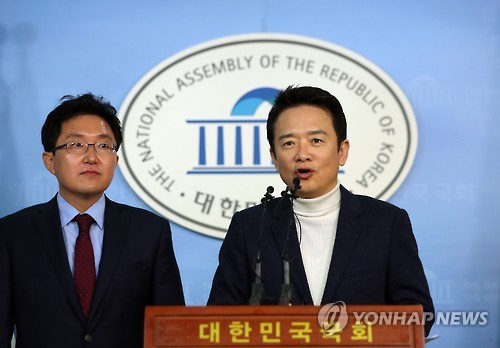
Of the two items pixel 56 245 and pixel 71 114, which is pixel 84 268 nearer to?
pixel 56 245

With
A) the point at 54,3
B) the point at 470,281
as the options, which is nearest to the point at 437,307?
the point at 470,281

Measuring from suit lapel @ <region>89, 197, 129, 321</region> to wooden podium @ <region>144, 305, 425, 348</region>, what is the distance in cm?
57

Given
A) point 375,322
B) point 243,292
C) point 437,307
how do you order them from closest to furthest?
1. point 375,322
2. point 243,292
3. point 437,307

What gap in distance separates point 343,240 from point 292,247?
0.12 meters

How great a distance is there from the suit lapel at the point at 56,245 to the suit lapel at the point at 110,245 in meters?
0.06

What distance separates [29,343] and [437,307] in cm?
161

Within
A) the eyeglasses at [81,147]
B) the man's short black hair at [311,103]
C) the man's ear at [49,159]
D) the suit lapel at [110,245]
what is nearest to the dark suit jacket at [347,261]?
the man's short black hair at [311,103]

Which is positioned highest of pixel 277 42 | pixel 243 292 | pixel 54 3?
pixel 54 3

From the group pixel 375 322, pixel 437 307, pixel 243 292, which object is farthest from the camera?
pixel 437 307

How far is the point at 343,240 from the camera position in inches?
71.1

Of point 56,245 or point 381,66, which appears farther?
point 381,66

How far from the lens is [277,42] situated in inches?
117

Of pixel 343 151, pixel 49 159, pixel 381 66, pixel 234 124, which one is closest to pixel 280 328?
pixel 343 151

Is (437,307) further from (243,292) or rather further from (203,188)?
(243,292)
